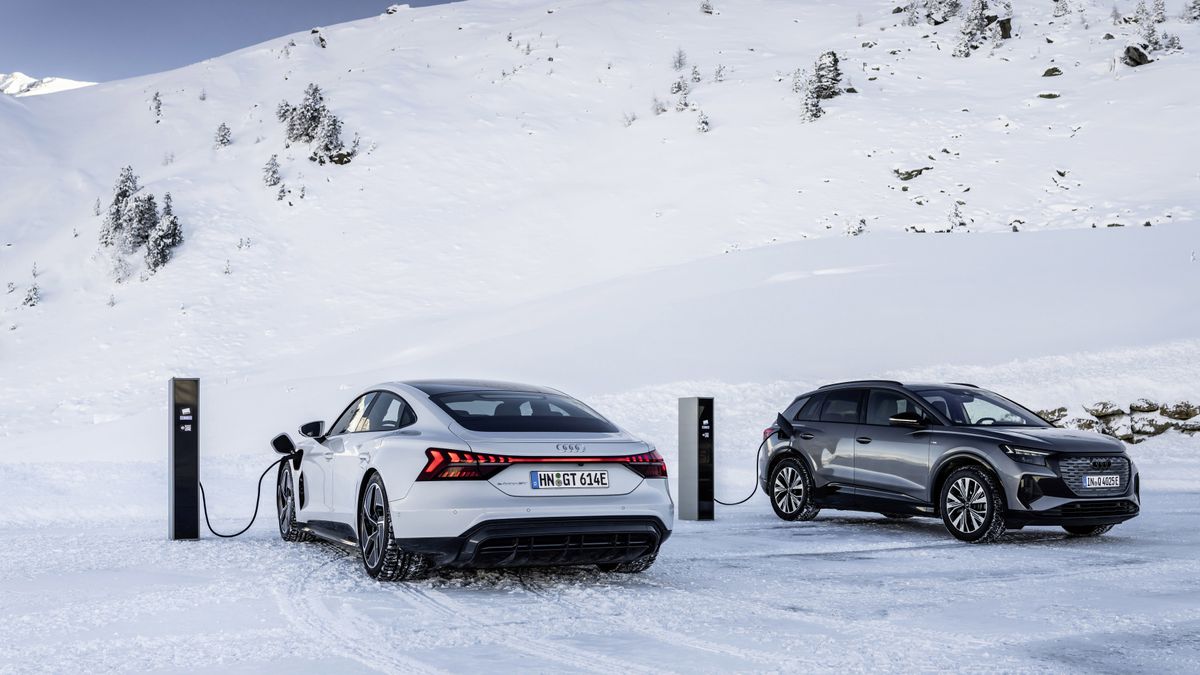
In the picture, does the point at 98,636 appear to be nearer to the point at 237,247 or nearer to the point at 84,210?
the point at 237,247

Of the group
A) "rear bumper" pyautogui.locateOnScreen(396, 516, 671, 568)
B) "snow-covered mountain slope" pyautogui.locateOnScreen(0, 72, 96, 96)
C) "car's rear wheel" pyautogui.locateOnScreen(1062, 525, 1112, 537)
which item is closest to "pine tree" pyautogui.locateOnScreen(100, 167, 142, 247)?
"car's rear wheel" pyautogui.locateOnScreen(1062, 525, 1112, 537)

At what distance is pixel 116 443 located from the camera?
1873 cm

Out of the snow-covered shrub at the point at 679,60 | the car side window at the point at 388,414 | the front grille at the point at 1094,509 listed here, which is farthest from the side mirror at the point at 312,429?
the snow-covered shrub at the point at 679,60

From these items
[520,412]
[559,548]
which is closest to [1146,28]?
[520,412]

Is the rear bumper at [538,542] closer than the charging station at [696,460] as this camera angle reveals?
Yes

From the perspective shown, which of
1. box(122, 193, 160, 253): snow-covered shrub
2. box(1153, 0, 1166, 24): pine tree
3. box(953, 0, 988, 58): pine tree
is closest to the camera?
box(122, 193, 160, 253): snow-covered shrub

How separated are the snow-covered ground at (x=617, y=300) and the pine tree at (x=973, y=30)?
73 cm

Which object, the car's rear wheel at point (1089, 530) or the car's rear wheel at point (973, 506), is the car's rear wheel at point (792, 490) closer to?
the car's rear wheel at point (973, 506)

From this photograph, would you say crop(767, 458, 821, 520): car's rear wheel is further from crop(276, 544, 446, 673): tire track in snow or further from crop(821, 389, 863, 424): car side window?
crop(276, 544, 446, 673): tire track in snow

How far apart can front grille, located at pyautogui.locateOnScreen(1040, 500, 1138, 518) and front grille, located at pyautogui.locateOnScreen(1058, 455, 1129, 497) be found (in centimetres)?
8

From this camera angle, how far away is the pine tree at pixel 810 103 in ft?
149

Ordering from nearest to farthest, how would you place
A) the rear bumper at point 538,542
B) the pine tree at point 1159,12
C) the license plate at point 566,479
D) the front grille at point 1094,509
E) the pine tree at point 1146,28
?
the rear bumper at point 538,542
the license plate at point 566,479
the front grille at point 1094,509
the pine tree at point 1146,28
the pine tree at point 1159,12

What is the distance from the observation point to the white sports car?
6.80m

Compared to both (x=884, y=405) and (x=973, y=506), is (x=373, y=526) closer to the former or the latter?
(x=973, y=506)
